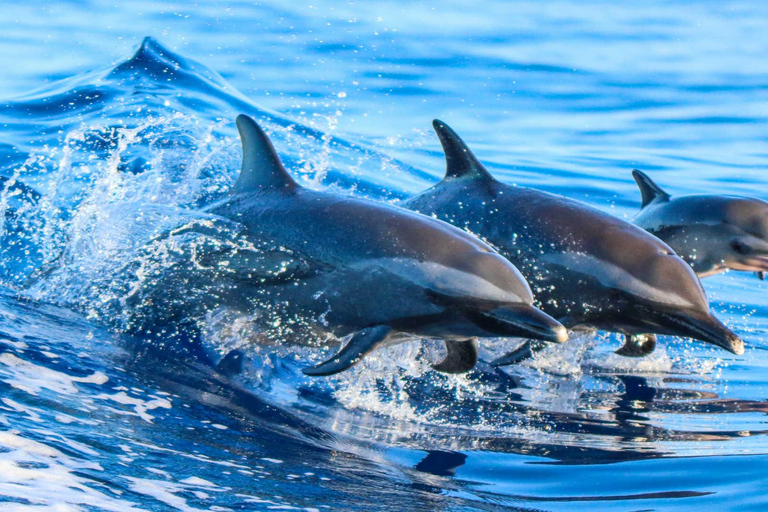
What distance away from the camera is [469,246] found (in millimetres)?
4859

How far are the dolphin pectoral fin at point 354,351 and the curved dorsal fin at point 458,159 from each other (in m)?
1.63

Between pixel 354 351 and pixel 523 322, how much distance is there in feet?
2.89

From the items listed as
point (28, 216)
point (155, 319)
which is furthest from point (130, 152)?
point (155, 319)

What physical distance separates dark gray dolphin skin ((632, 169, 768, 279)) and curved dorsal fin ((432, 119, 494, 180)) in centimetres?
160

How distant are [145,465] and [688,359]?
4.81 meters

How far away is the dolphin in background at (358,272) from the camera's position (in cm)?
→ 474

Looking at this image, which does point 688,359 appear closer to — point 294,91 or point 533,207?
point 533,207

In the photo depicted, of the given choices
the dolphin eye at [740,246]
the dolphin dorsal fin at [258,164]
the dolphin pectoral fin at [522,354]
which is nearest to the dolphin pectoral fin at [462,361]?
the dolphin pectoral fin at [522,354]

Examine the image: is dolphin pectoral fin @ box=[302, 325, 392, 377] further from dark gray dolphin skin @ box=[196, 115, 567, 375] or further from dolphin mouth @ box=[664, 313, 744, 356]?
dolphin mouth @ box=[664, 313, 744, 356]

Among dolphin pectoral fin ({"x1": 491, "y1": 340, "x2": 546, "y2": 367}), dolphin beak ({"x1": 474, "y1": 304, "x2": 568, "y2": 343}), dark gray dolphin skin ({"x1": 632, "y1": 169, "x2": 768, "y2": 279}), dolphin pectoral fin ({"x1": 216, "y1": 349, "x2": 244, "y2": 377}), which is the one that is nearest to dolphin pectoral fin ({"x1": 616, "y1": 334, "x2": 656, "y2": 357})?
dolphin pectoral fin ({"x1": 491, "y1": 340, "x2": 546, "y2": 367})

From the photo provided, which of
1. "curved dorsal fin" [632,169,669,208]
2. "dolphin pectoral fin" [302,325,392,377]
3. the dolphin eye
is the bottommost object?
"dolphin pectoral fin" [302,325,392,377]

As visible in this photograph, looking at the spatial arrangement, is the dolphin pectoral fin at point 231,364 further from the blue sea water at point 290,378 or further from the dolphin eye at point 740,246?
the dolphin eye at point 740,246

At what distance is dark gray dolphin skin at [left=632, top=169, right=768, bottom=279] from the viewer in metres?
6.70

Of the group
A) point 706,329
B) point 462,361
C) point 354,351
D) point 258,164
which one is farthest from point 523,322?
point 258,164
